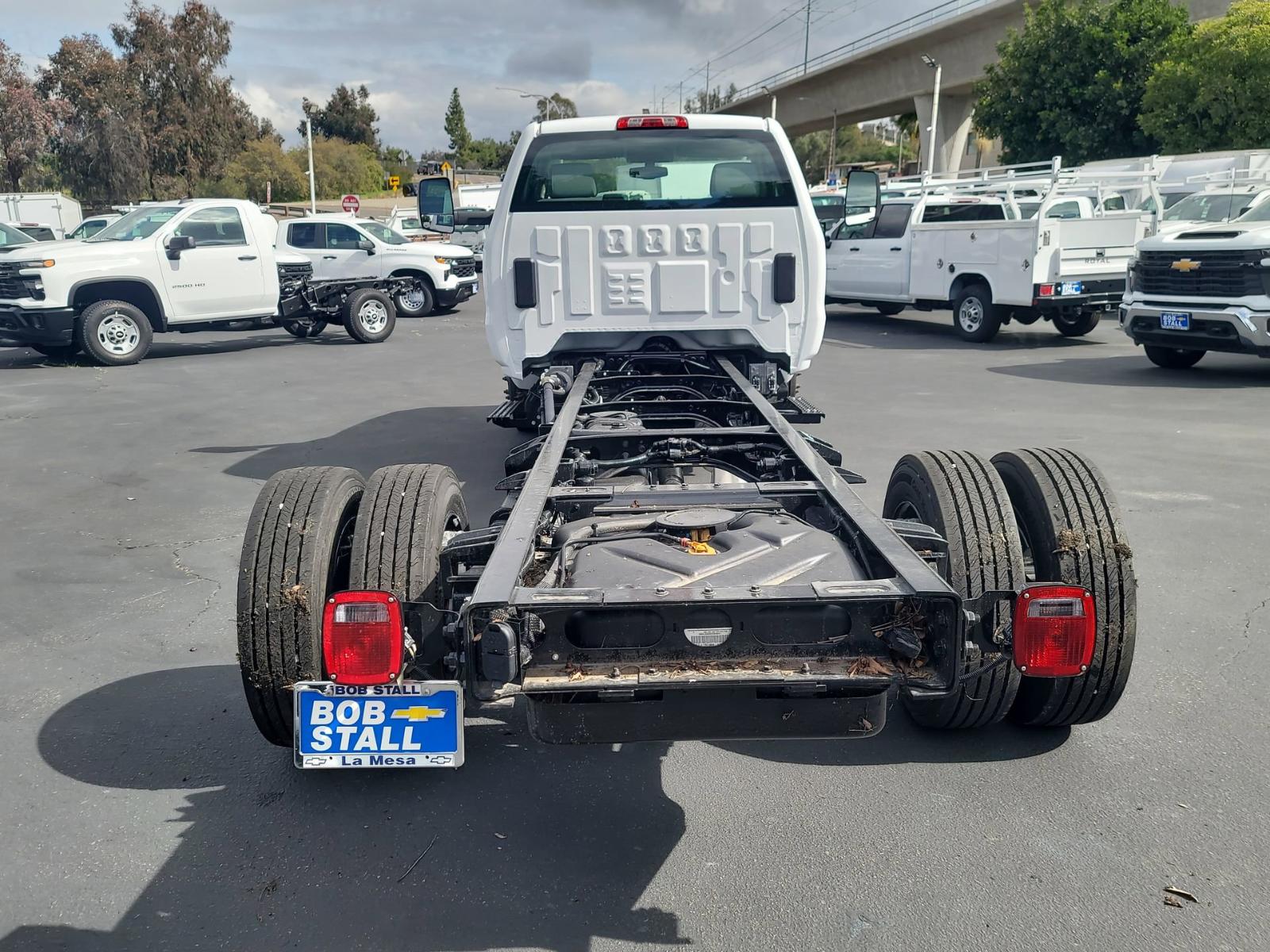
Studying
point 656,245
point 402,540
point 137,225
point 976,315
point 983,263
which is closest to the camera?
point 402,540

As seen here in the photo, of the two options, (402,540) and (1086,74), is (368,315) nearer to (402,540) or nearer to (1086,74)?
(402,540)

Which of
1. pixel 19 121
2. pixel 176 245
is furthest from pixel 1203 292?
pixel 19 121

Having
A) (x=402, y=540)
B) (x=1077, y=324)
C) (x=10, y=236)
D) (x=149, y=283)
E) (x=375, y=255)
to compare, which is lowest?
(x=1077, y=324)

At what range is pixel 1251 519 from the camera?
6.04 metres

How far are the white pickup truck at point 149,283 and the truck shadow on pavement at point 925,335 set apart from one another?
25.0 feet

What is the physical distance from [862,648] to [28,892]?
2.33 m

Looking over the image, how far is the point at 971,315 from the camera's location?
14.7 metres

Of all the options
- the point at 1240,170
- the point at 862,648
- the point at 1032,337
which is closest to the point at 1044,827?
the point at 862,648

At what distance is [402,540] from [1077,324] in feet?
45.6

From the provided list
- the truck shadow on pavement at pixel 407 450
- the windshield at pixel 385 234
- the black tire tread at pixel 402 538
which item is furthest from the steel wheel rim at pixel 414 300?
the black tire tread at pixel 402 538

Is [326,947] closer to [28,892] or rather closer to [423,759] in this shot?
[423,759]

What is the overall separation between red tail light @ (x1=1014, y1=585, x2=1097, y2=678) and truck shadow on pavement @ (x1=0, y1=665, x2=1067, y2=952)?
0.89m

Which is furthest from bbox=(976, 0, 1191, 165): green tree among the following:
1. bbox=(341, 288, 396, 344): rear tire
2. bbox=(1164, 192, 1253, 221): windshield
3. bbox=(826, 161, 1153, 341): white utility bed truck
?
bbox=(341, 288, 396, 344): rear tire

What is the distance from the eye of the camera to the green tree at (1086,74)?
2961 centimetres
